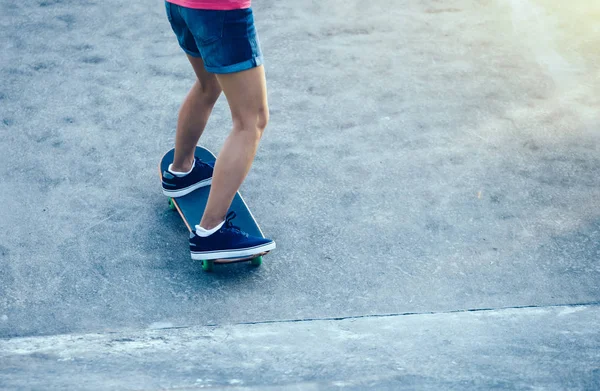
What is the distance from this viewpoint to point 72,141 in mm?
Answer: 4363

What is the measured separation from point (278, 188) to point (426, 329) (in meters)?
1.32

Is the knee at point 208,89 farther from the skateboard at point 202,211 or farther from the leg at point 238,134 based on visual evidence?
the skateboard at point 202,211

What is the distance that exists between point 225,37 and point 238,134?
1.44ft

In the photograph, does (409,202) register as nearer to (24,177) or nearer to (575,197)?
(575,197)

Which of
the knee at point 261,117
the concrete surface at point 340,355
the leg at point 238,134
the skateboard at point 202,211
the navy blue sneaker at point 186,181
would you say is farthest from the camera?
the navy blue sneaker at point 186,181

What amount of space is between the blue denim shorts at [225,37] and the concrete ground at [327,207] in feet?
3.40

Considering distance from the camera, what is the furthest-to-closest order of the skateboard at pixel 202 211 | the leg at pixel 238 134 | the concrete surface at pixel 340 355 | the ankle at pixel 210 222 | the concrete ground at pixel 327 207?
the skateboard at pixel 202 211, the ankle at pixel 210 222, the leg at pixel 238 134, the concrete ground at pixel 327 207, the concrete surface at pixel 340 355

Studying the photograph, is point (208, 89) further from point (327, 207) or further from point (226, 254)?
point (327, 207)

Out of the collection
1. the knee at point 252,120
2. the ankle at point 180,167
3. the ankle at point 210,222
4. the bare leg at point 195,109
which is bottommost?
the ankle at point 180,167

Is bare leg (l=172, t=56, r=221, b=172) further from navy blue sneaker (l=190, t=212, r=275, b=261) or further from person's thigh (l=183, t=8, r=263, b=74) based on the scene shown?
navy blue sneaker (l=190, t=212, r=275, b=261)

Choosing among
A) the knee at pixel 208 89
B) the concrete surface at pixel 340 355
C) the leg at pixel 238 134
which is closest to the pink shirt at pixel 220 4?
the leg at pixel 238 134

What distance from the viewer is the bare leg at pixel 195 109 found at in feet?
11.4

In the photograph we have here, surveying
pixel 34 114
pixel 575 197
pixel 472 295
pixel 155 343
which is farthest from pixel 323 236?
pixel 34 114

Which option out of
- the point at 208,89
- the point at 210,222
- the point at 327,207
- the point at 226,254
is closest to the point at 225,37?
the point at 208,89
